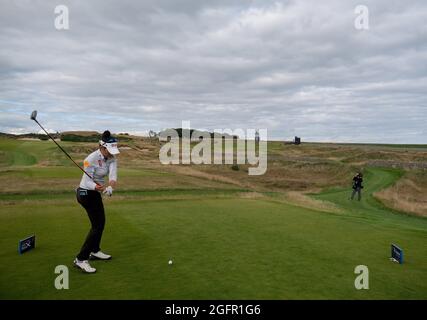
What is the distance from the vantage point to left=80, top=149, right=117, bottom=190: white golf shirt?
9.34 metres

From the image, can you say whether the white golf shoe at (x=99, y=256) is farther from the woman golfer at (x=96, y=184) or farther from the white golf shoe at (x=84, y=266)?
the white golf shoe at (x=84, y=266)

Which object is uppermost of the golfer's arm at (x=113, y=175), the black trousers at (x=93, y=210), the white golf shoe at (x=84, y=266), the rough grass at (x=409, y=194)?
the golfer's arm at (x=113, y=175)

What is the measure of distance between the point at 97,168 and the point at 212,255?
11.6 ft

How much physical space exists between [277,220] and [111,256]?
7.85m

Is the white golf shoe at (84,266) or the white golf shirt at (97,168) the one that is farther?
the white golf shirt at (97,168)

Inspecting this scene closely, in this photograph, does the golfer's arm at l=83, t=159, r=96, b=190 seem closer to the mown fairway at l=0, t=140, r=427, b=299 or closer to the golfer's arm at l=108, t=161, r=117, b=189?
the golfer's arm at l=108, t=161, r=117, b=189

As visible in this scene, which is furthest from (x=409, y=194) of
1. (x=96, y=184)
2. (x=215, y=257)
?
(x=96, y=184)

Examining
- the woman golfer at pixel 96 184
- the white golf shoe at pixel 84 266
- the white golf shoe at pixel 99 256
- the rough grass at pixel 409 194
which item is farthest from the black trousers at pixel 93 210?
the rough grass at pixel 409 194

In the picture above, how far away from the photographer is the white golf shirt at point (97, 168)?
9.34 meters

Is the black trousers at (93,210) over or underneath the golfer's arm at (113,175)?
underneath

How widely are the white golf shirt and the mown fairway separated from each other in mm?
1927

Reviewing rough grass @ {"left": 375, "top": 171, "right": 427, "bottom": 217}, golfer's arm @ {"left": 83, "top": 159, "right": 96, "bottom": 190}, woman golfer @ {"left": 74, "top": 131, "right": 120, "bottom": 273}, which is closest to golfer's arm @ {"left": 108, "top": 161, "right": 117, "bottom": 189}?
woman golfer @ {"left": 74, "top": 131, "right": 120, "bottom": 273}

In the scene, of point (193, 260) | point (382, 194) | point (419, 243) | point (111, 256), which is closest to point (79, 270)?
point (111, 256)
